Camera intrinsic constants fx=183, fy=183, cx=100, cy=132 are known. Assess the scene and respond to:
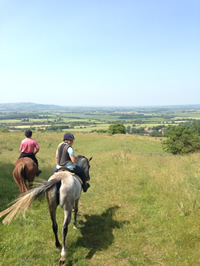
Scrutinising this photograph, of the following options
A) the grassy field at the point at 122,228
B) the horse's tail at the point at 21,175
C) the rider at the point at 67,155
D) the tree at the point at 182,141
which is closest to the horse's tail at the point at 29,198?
the rider at the point at 67,155

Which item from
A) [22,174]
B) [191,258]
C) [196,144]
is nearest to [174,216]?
[191,258]

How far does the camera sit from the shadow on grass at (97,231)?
5.07 m

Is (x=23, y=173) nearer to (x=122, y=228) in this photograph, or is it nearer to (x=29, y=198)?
(x=29, y=198)

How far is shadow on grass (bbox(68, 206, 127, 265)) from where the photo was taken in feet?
16.6

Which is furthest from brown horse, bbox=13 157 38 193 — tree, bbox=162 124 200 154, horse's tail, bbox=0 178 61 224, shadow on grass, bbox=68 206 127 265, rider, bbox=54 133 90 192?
tree, bbox=162 124 200 154

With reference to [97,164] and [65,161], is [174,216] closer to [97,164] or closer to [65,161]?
[65,161]

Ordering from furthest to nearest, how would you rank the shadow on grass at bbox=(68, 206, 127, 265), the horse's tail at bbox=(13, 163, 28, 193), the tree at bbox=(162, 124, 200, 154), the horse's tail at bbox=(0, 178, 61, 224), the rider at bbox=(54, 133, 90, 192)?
the tree at bbox=(162, 124, 200, 154) < the horse's tail at bbox=(13, 163, 28, 193) < the rider at bbox=(54, 133, 90, 192) < the shadow on grass at bbox=(68, 206, 127, 265) < the horse's tail at bbox=(0, 178, 61, 224)

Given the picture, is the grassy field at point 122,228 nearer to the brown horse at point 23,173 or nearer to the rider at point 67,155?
the brown horse at point 23,173

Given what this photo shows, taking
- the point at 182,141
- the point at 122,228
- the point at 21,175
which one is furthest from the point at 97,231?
the point at 182,141

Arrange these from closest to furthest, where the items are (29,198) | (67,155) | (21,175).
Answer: (29,198), (67,155), (21,175)

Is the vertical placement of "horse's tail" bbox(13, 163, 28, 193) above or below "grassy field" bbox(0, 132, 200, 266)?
above

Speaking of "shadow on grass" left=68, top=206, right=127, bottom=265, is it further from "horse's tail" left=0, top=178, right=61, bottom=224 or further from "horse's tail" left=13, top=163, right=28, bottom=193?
"horse's tail" left=13, top=163, right=28, bottom=193

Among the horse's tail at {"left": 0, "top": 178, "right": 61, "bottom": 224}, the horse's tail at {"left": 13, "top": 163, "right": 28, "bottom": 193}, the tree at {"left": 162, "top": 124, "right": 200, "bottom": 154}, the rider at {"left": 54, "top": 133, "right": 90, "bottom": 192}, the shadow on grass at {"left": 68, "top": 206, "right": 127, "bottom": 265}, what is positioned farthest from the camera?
the tree at {"left": 162, "top": 124, "right": 200, "bottom": 154}

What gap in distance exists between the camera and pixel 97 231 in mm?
5789
